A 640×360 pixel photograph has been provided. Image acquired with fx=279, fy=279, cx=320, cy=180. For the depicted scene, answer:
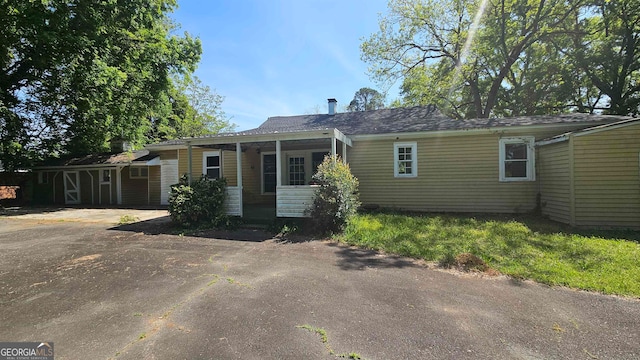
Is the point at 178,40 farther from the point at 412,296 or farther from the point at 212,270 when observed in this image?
the point at 412,296

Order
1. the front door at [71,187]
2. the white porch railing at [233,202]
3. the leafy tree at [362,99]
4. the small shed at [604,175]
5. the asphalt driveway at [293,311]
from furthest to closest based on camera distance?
the leafy tree at [362,99], the front door at [71,187], the white porch railing at [233,202], the small shed at [604,175], the asphalt driveway at [293,311]

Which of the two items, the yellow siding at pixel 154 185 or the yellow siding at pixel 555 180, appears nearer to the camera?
the yellow siding at pixel 555 180

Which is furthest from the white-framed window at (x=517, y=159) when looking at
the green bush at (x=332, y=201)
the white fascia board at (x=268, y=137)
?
the white fascia board at (x=268, y=137)

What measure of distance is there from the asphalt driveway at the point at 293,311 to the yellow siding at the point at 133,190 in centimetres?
1075

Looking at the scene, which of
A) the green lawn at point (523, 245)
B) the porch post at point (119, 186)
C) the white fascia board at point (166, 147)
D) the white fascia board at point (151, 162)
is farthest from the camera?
the porch post at point (119, 186)

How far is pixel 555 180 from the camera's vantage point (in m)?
8.24

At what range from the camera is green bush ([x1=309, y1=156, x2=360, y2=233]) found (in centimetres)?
722

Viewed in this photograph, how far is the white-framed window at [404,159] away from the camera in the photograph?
10.4 metres

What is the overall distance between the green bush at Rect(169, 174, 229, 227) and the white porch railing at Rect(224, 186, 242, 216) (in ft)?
0.49

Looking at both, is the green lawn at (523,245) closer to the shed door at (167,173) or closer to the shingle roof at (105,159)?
the shed door at (167,173)

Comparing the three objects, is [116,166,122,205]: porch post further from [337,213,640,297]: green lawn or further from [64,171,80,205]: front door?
[337,213,640,297]: green lawn

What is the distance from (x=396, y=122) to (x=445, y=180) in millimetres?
3552

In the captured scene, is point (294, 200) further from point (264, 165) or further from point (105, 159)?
point (105, 159)

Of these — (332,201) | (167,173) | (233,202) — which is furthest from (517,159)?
(167,173)
